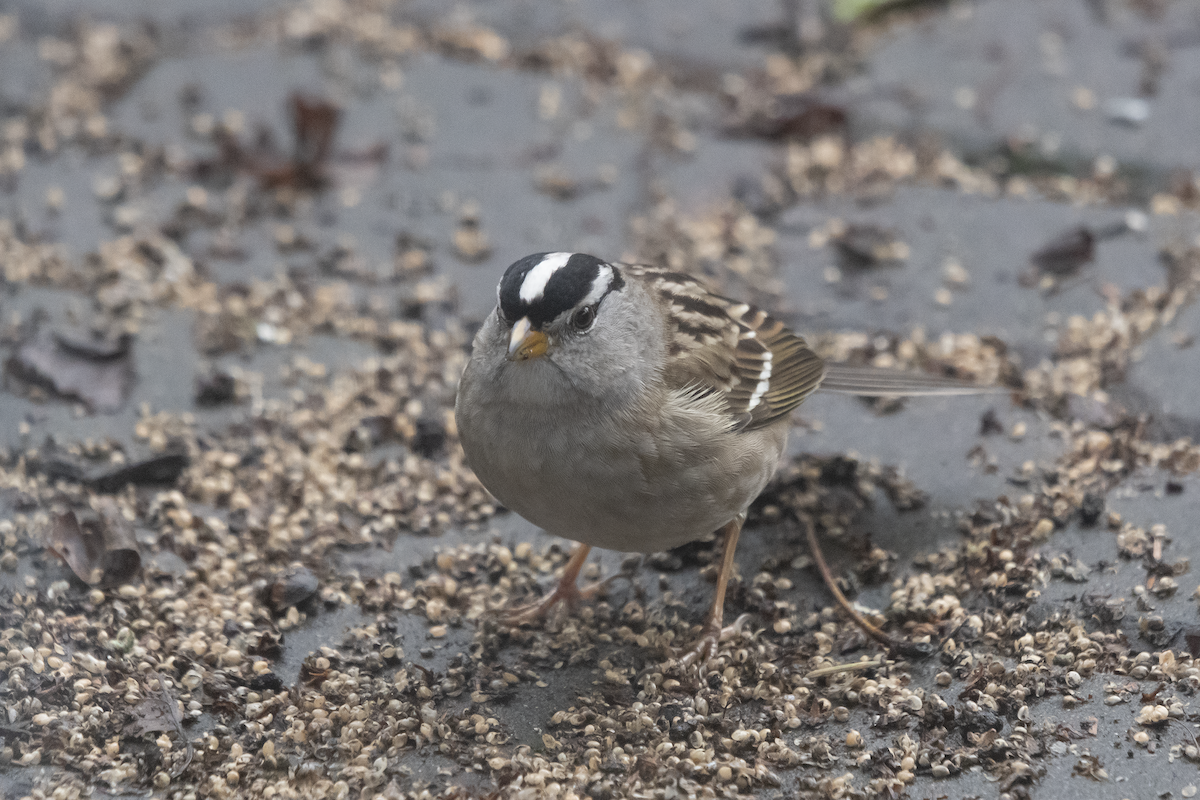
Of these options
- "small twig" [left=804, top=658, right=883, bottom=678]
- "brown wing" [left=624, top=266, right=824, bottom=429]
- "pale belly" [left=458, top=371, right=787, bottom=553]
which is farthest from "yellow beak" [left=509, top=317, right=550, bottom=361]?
"small twig" [left=804, top=658, right=883, bottom=678]

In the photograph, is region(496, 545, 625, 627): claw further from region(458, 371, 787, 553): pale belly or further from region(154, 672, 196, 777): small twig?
region(154, 672, 196, 777): small twig

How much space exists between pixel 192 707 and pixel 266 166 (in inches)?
116

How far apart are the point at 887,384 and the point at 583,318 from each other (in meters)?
1.24

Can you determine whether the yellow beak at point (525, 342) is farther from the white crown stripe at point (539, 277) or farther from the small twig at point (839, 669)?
the small twig at point (839, 669)

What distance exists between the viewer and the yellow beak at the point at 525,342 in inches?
116

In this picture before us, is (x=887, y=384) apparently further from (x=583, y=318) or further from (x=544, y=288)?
(x=544, y=288)

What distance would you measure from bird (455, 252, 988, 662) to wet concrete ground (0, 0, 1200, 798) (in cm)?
50

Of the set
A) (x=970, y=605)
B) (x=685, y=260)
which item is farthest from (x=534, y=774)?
(x=685, y=260)

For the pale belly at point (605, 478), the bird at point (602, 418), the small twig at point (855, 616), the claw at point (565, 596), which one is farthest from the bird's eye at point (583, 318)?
the small twig at point (855, 616)

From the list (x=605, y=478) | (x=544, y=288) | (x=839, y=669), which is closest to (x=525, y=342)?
(x=544, y=288)

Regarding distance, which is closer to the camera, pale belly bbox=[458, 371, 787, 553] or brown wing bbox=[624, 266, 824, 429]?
pale belly bbox=[458, 371, 787, 553]

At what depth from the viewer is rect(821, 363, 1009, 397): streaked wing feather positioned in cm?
382

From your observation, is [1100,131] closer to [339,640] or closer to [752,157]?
[752,157]

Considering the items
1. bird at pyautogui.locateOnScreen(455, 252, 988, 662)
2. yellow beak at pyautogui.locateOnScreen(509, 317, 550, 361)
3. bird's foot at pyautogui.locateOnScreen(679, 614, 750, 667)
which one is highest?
yellow beak at pyautogui.locateOnScreen(509, 317, 550, 361)
